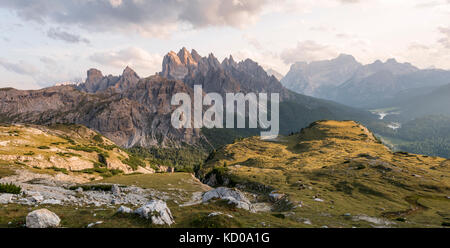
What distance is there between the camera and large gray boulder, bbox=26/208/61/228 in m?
19.8

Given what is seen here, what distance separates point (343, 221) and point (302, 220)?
25.9ft

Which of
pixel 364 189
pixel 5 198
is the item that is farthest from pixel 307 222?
pixel 364 189

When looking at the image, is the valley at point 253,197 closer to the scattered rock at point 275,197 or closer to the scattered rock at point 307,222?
the scattered rock at point 275,197

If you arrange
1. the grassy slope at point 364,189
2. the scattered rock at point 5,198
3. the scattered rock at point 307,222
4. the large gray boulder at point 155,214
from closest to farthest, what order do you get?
the large gray boulder at point 155,214
the scattered rock at point 5,198
the scattered rock at point 307,222
the grassy slope at point 364,189

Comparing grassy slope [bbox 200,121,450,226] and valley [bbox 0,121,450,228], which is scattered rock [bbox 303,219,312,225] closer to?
valley [bbox 0,121,450,228]

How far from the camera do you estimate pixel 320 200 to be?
59.2 m

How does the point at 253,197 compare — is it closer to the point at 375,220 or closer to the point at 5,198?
A: the point at 375,220

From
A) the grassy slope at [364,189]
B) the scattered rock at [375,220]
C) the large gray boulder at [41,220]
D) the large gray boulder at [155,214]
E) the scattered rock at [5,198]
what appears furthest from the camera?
the grassy slope at [364,189]

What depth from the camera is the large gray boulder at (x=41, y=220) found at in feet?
65.1

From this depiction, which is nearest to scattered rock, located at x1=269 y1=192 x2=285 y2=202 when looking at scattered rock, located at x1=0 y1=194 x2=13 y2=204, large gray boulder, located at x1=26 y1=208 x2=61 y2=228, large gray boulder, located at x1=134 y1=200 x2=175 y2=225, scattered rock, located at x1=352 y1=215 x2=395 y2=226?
scattered rock, located at x1=352 y1=215 x2=395 y2=226

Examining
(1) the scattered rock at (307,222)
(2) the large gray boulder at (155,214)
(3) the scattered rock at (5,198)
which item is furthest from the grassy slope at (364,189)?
(3) the scattered rock at (5,198)

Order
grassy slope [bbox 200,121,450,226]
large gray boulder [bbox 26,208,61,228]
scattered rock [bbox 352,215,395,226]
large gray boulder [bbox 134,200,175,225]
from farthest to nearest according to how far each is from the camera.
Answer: grassy slope [bbox 200,121,450,226] < scattered rock [bbox 352,215,395,226] < large gray boulder [bbox 134,200,175,225] < large gray boulder [bbox 26,208,61,228]

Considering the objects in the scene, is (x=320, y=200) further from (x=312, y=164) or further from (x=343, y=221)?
(x=312, y=164)

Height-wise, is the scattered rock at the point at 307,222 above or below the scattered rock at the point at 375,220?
above
